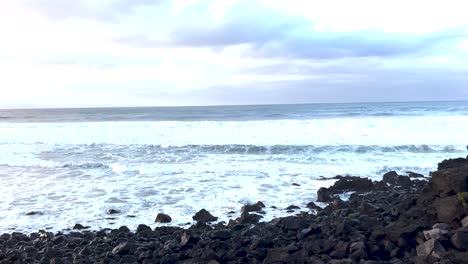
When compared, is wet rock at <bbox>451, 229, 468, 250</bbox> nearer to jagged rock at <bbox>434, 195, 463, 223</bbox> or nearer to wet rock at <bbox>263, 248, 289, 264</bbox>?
jagged rock at <bbox>434, 195, 463, 223</bbox>

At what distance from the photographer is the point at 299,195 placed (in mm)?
11344

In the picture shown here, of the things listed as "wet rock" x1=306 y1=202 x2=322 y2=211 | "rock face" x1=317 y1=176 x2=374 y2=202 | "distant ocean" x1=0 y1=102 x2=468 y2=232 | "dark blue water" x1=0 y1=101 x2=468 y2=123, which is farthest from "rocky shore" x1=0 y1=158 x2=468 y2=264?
"dark blue water" x1=0 y1=101 x2=468 y2=123

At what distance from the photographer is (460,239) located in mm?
5750

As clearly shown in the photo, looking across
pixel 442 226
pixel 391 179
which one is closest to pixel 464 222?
pixel 442 226

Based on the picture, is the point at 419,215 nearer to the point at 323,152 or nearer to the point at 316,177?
the point at 316,177

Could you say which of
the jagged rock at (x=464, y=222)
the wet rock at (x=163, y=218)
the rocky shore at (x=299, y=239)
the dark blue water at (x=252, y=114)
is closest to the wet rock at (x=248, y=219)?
the rocky shore at (x=299, y=239)

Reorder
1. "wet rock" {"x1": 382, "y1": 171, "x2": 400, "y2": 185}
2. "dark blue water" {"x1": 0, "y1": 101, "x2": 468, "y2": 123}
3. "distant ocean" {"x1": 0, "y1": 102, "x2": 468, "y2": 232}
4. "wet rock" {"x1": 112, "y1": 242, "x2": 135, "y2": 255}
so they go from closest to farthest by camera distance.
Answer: "wet rock" {"x1": 112, "y1": 242, "x2": 135, "y2": 255}
"distant ocean" {"x1": 0, "y1": 102, "x2": 468, "y2": 232}
"wet rock" {"x1": 382, "y1": 171, "x2": 400, "y2": 185}
"dark blue water" {"x1": 0, "y1": 101, "x2": 468, "y2": 123}

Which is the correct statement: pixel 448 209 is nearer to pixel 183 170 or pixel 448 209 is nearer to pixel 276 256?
pixel 276 256

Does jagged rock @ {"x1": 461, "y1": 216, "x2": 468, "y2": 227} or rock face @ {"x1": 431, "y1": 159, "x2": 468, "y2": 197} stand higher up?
rock face @ {"x1": 431, "y1": 159, "x2": 468, "y2": 197}

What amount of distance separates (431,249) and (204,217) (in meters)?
4.62

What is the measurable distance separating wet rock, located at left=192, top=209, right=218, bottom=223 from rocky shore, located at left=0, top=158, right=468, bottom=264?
22 millimetres

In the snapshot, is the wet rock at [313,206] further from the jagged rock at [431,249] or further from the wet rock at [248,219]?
the jagged rock at [431,249]

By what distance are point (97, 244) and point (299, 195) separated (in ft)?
17.9

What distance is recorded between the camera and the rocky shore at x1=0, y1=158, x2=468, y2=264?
613cm
